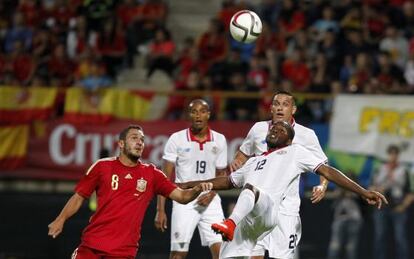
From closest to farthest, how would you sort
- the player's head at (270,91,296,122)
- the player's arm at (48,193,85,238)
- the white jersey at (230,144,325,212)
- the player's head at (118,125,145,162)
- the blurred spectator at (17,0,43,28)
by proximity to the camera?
the player's arm at (48,193,85,238) → the player's head at (118,125,145,162) → the white jersey at (230,144,325,212) → the player's head at (270,91,296,122) → the blurred spectator at (17,0,43,28)

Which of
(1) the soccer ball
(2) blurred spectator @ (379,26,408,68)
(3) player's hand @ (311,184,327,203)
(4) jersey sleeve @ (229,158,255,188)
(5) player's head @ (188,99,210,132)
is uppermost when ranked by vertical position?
(2) blurred spectator @ (379,26,408,68)

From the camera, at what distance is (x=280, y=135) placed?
1030 centimetres

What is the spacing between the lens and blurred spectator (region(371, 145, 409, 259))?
17.5 metres

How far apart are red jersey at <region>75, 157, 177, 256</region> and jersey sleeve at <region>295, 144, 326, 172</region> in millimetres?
1518

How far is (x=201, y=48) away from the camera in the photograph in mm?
20234

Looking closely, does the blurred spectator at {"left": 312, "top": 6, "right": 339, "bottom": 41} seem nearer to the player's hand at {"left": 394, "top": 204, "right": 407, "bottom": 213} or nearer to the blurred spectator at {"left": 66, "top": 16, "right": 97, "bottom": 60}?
the player's hand at {"left": 394, "top": 204, "right": 407, "bottom": 213}

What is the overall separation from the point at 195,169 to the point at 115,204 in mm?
2799

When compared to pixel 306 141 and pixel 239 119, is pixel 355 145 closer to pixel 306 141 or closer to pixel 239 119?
pixel 239 119

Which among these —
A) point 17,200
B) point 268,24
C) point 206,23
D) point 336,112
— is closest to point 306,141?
point 336,112

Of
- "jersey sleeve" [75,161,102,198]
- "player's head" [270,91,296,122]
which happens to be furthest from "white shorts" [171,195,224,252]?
"jersey sleeve" [75,161,102,198]

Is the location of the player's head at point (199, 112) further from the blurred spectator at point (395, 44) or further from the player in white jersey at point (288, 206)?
the blurred spectator at point (395, 44)

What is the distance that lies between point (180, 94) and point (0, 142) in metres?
3.28

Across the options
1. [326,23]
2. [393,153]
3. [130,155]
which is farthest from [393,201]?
[130,155]

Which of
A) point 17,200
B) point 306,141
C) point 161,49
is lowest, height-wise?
point 17,200
